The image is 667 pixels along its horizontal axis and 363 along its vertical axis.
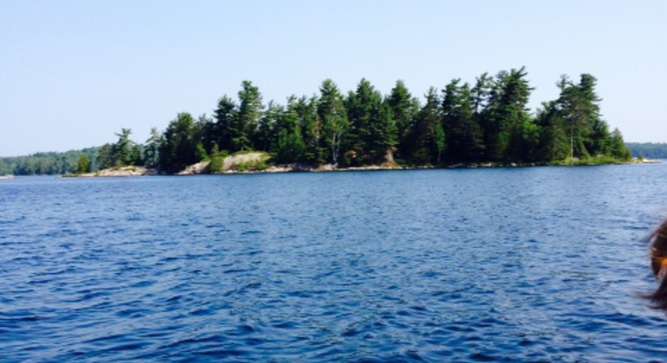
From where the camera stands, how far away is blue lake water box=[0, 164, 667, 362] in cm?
1570

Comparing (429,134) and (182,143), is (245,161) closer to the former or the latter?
(182,143)

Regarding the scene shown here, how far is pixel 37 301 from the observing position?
862 inches

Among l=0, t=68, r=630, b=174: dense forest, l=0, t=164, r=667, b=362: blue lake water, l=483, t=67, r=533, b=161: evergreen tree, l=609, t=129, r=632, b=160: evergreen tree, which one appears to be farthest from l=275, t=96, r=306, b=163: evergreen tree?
l=0, t=164, r=667, b=362: blue lake water

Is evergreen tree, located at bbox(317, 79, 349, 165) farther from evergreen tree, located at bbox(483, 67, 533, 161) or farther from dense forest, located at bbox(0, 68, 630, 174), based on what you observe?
evergreen tree, located at bbox(483, 67, 533, 161)

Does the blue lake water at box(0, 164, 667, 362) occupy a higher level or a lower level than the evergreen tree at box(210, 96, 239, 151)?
lower

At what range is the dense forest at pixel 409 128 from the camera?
154750mm

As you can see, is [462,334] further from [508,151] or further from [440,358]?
[508,151]

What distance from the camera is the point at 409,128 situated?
17438cm

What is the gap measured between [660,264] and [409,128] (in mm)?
173501

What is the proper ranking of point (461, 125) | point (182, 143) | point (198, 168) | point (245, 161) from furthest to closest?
point (182, 143) < point (198, 168) < point (245, 161) < point (461, 125)

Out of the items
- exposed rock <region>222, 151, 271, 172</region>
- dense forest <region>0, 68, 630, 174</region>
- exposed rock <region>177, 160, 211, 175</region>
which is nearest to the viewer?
dense forest <region>0, 68, 630, 174</region>

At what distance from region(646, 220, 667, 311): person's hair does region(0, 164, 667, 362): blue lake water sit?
0.53 metres

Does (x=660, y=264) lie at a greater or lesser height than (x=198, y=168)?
lesser

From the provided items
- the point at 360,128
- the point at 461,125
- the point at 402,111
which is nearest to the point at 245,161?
the point at 360,128
